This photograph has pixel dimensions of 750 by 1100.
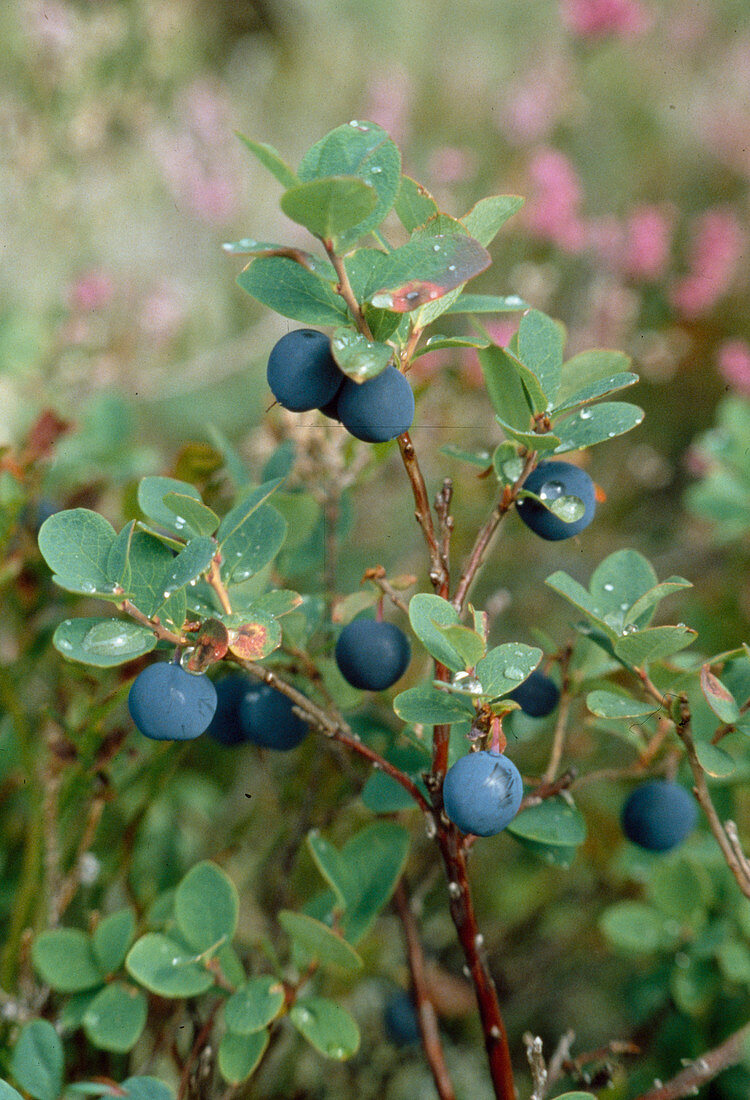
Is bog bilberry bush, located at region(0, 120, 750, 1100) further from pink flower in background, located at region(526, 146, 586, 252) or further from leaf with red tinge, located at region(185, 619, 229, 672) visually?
pink flower in background, located at region(526, 146, 586, 252)

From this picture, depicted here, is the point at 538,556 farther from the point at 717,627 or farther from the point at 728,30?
the point at 728,30

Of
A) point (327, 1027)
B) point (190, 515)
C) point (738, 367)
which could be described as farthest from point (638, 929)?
point (738, 367)

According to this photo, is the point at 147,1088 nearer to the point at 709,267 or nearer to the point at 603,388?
A: the point at 603,388

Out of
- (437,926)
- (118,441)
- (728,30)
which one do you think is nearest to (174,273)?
(118,441)

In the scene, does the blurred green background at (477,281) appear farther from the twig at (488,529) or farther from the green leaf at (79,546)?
the green leaf at (79,546)

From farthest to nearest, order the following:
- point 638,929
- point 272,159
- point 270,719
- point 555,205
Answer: point 555,205, point 638,929, point 270,719, point 272,159

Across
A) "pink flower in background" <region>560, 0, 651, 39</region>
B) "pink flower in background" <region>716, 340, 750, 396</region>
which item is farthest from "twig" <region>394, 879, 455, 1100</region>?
"pink flower in background" <region>560, 0, 651, 39</region>
